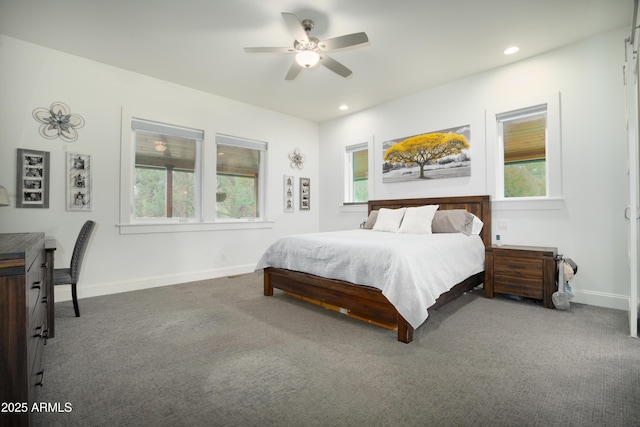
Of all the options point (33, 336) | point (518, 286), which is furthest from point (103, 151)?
point (518, 286)

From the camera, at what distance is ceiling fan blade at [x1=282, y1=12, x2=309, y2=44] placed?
7.83 feet

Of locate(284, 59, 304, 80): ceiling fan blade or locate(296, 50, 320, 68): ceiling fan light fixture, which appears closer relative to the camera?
locate(296, 50, 320, 68): ceiling fan light fixture

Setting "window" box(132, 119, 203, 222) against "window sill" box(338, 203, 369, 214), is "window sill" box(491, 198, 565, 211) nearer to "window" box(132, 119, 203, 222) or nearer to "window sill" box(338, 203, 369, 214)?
"window sill" box(338, 203, 369, 214)

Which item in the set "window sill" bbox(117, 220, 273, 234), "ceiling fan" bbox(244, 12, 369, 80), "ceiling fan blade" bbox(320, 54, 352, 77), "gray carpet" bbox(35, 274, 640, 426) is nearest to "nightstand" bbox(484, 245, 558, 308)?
"gray carpet" bbox(35, 274, 640, 426)

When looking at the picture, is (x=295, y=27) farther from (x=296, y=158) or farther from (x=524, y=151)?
(x=296, y=158)

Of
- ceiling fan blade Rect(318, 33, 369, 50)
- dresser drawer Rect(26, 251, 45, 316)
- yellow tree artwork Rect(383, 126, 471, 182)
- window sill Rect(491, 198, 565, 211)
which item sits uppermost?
ceiling fan blade Rect(318, 33, 369, 50)

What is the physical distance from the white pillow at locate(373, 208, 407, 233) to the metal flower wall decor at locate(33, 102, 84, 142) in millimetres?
3980

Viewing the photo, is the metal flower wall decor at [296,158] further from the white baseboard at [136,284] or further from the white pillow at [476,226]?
the white pillow at [476,226]

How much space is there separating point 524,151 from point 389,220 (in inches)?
74.1

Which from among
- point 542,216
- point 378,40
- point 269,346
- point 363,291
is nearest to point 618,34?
point 542,216

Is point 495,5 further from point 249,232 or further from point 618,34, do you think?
point 249,232

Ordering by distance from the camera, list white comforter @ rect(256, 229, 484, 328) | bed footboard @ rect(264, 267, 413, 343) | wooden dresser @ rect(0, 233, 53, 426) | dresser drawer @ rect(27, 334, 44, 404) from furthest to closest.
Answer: bed footboard @ rect(264, 267, 413, 343) → white comforter @ rect(256, 229, 484, 328) → dresser drawer @ rect(27, 334, 44, 404) → wooden dresser @ rect(0, 233, 53, 426)

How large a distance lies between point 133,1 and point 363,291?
324 centimetres

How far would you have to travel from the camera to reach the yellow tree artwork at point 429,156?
413 cm
